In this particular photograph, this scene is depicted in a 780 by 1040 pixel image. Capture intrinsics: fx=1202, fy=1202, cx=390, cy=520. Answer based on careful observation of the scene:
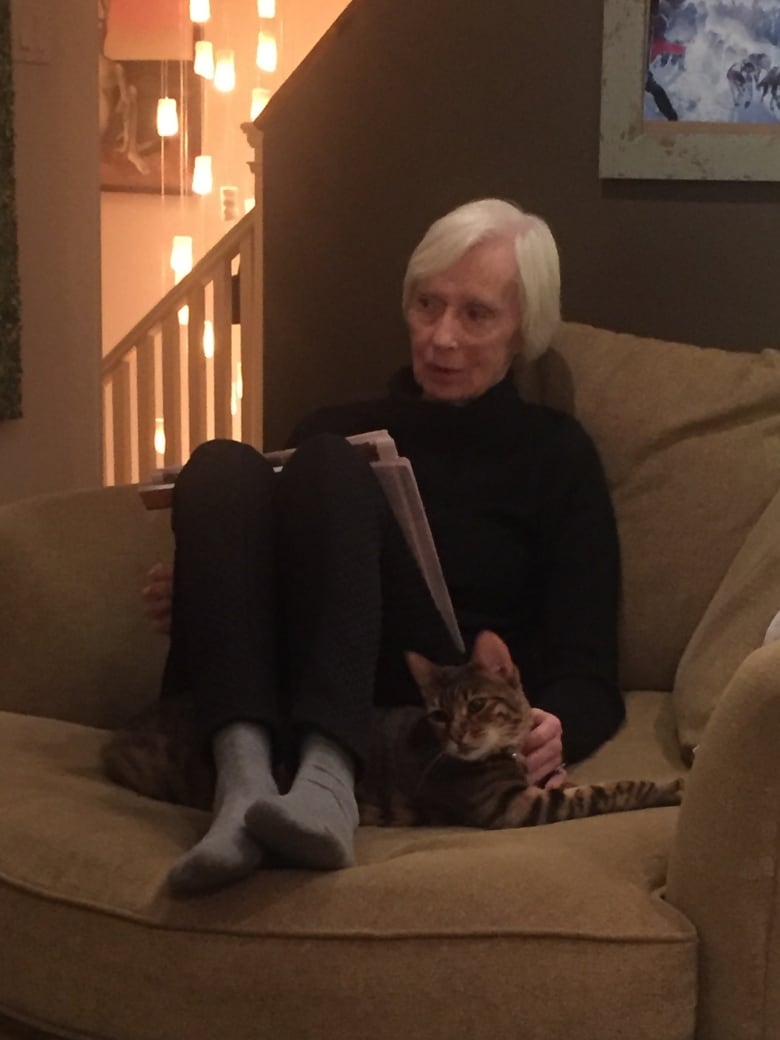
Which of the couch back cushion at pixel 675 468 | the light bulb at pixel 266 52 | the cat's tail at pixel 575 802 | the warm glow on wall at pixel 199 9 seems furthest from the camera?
the light bulb at pixel 266 52

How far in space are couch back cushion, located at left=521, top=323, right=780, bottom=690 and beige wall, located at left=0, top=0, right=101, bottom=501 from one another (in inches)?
47.7

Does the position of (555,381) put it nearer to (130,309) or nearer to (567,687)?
Result: (567,687)

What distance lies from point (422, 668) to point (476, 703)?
0.08 meters

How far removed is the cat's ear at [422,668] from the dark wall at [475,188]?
1036mm

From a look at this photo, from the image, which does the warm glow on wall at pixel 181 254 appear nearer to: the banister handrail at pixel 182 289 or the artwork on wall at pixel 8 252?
the banister handrail at pixel 182 289

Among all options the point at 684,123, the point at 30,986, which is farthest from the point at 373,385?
the point at 30,986

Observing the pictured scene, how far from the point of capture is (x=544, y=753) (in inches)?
56.2

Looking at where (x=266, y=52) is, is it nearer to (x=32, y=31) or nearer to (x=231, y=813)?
(x=32, y=31)

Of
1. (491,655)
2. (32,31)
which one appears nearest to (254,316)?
(32,31)

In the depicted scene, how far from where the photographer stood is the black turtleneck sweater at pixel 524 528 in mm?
1655

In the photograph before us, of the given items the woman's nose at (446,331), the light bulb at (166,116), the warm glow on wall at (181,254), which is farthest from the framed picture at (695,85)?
the warm glow on wall at (181,254)

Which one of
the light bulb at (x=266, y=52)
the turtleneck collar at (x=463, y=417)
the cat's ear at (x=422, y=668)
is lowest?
the cat's ear at (x=422, y=668)

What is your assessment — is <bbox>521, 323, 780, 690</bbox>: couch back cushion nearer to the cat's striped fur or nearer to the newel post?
the cat's striped fur

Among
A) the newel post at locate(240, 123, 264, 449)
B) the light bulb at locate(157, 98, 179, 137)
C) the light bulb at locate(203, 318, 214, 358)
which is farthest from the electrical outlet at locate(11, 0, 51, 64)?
the light bulb at locate(157, 98, 179, 137)
